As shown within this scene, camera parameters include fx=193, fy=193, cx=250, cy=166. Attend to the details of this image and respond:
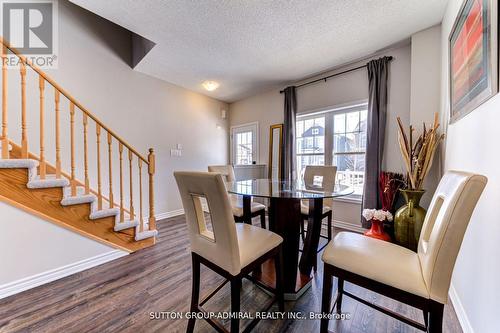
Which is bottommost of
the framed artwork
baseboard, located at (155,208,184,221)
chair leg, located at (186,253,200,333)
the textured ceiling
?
baseboard, located at (155,208,184,221)

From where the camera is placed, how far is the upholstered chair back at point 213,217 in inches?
38.0

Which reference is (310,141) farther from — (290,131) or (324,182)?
(324,182)

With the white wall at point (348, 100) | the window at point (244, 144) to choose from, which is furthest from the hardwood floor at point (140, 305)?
the window at point (244, 144)

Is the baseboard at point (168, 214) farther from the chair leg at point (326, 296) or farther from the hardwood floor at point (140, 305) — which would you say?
the chair leg at point (326, 296)

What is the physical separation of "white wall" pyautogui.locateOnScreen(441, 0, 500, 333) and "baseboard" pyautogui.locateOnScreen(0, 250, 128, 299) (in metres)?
3.02

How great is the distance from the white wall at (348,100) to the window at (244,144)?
200 millimetres

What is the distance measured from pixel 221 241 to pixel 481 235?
1.53 metres

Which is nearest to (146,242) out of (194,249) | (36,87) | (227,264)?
(194,249)

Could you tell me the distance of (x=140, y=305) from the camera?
149 cm

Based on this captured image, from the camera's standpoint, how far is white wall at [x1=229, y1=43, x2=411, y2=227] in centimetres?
253

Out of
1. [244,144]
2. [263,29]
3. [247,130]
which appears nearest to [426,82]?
[263,29]

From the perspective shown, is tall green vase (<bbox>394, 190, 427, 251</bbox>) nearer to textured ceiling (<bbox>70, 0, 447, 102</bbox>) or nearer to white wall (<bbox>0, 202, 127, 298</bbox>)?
textured ceiling (<bbox>70, 0, 447, 102</bbox>)

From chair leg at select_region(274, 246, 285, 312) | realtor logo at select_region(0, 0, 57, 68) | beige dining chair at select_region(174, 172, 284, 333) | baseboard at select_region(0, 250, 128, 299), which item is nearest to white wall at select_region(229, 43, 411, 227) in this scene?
chair leg at select_region(274, 246, 285, 312)

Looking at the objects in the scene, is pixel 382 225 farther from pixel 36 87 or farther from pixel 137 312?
pixel 36 87
